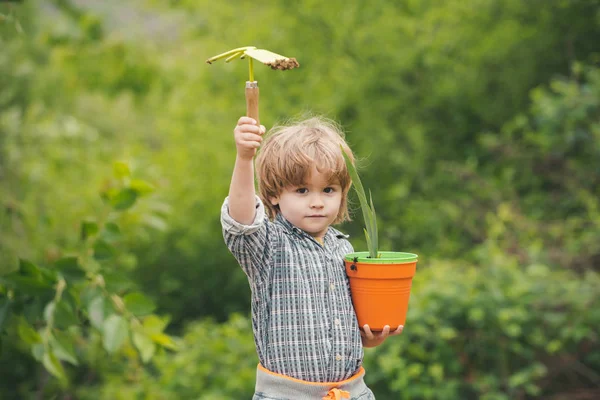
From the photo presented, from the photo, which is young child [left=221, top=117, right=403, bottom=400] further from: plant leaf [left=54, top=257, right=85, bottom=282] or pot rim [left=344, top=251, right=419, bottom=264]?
plant leaf [left=54, top=257, right=85, bottom=282]

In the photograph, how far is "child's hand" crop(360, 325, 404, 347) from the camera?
2.13 metres

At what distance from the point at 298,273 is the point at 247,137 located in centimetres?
41

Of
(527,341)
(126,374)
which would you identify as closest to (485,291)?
(527,341)

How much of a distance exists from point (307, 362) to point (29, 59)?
3.94 metres

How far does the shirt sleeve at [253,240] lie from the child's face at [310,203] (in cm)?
8

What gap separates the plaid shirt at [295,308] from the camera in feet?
6.63

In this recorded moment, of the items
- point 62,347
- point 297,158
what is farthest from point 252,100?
point 62,347

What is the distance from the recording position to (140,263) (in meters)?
7.75

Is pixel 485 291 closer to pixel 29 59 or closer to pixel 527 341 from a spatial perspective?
pixel 527 341

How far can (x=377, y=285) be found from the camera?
2096mm

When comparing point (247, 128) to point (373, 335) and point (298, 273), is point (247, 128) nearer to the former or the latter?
point (298, 273)

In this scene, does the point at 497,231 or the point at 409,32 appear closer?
the point at 497,231

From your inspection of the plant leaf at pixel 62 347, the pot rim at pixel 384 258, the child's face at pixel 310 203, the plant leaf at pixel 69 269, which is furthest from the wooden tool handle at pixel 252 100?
the plant leaf at pixel 62 347

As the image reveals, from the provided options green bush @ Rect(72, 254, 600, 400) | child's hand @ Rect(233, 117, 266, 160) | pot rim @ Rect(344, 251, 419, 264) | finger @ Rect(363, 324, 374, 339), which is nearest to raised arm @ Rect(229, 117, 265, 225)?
child's hand @ Rect(233, 117, 266, 160)
